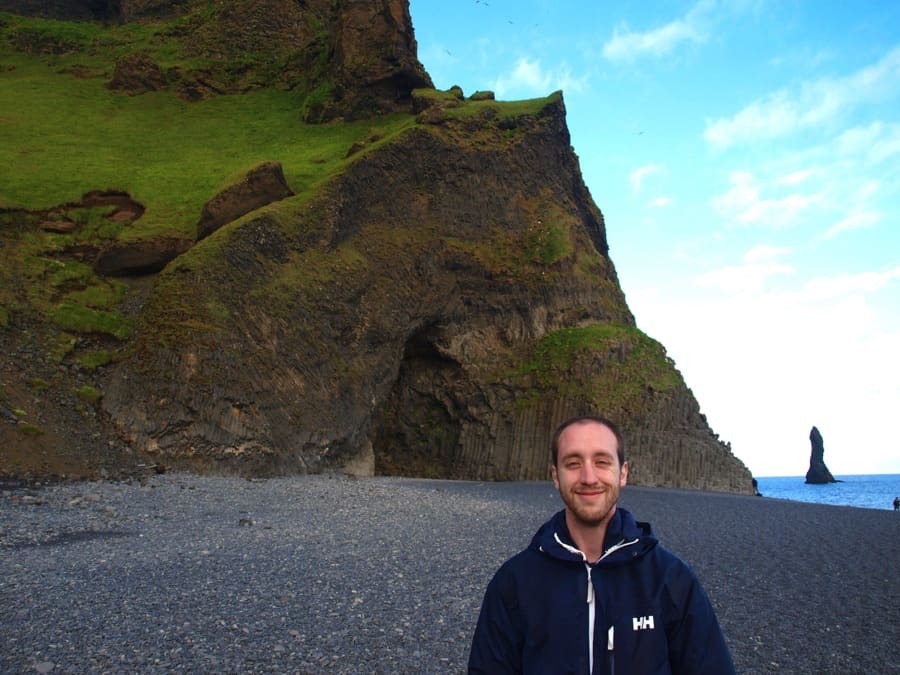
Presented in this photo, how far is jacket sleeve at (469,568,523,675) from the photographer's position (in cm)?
355

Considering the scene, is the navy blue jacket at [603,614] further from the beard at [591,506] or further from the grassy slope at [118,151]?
the grassy slope at [118,151]

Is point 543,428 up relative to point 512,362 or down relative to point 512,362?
down

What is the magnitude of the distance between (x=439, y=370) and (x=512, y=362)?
14.3 ft

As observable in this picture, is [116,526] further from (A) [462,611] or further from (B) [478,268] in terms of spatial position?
(B) [478,268]

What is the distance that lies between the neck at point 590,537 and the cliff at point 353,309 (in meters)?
18.3

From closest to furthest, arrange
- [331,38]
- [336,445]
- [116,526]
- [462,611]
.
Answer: [462,611] < [116,526] < [336,445] < [331,38]

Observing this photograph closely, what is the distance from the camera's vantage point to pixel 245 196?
30516 millimetres

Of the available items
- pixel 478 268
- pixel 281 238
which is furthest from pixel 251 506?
pixel 478 268

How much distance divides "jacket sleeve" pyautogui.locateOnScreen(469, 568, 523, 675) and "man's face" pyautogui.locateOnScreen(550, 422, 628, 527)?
1.94ft

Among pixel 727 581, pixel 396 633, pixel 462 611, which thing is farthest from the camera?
pixel 727 581

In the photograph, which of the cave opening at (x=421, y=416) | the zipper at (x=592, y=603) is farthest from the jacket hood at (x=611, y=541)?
the cave opening at (x=421, y=416)

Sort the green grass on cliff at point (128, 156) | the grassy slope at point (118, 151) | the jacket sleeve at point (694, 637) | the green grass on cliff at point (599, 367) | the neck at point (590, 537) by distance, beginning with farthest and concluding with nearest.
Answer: the green grass on cliff at point (599, 367) → the grassy slope at point (118, 151) → the green grass on cliff at point (128, 156) → the neck at point (590, 537) → the jacket sleeve at point (694, 637)

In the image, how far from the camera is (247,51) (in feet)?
194

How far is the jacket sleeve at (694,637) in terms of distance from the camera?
332cm
